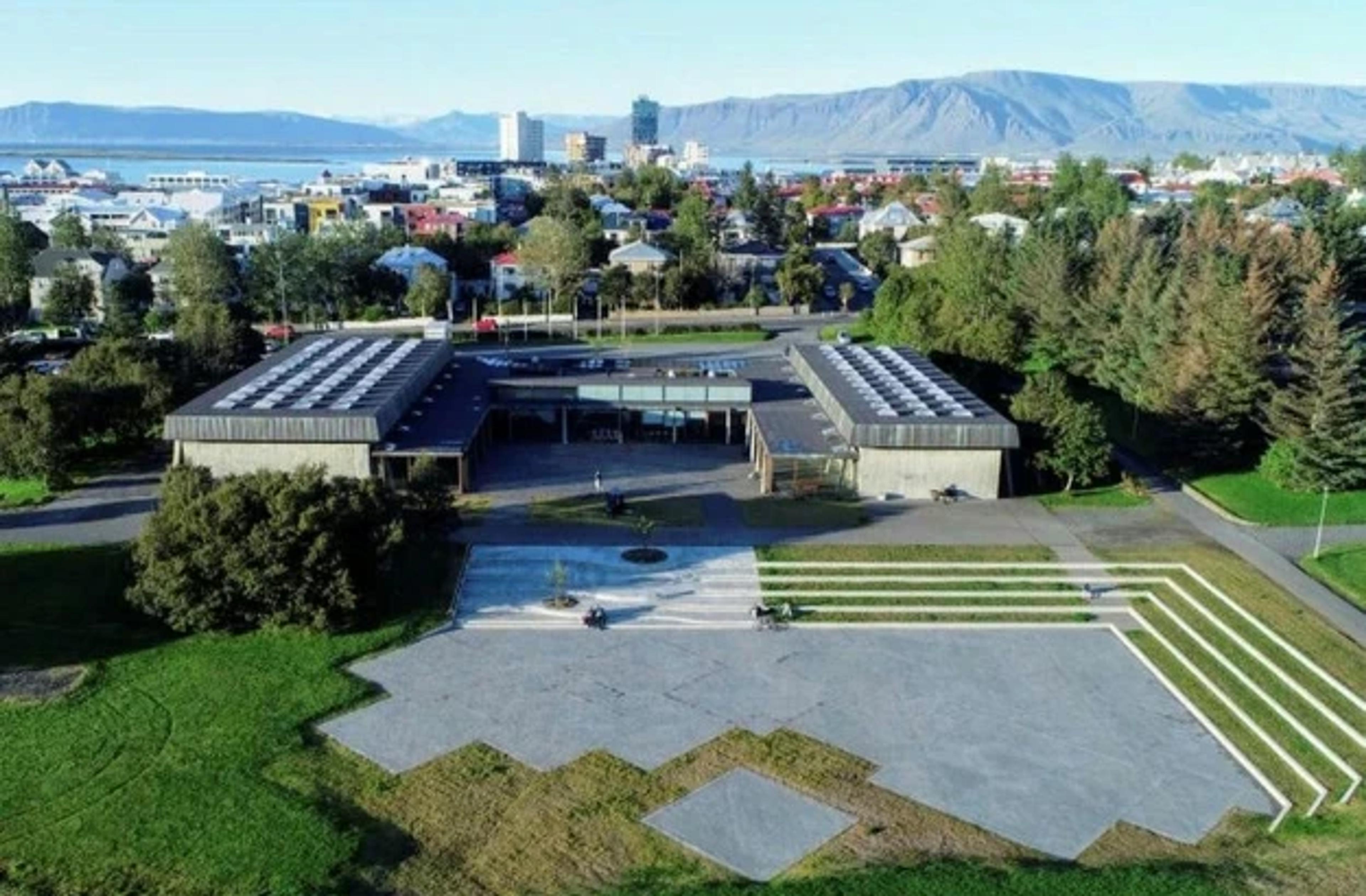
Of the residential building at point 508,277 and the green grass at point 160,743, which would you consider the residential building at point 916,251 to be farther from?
the green grass at point 160,743

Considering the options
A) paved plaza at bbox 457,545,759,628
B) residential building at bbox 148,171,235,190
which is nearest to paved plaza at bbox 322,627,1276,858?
paved plaza at bbox 457,545,759,628

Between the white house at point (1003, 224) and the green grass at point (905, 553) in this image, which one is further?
the white house at point (1003, 224)

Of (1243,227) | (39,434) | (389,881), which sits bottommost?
(389,881)

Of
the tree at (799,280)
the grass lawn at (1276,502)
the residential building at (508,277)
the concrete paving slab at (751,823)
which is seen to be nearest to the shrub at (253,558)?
the concrete paving slab at (751,823)

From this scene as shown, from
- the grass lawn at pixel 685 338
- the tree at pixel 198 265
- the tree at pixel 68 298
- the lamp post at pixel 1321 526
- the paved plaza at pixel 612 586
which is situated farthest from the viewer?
the tree at pixel 68 298

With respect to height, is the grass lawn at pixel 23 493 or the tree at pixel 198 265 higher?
the tree at pixel 198 265

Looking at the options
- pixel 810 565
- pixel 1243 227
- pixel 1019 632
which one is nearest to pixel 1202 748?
pixel 1019 632

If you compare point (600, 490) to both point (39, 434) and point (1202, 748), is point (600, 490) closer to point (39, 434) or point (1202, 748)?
point (39, 434)

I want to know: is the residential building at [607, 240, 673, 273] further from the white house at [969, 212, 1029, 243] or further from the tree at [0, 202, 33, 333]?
the tree at [0, 202, 33, 333]
